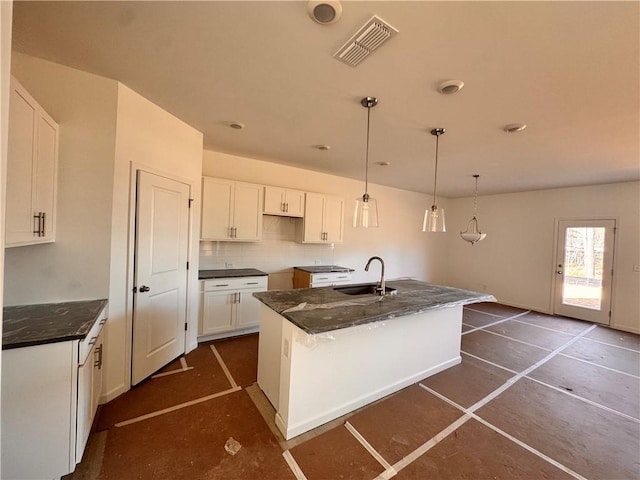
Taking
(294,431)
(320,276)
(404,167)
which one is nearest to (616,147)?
(404,167)

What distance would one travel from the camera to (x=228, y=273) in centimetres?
366

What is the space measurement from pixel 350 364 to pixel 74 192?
2.64m

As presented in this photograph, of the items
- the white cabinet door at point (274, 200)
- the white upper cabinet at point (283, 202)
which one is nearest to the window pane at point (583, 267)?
the white upper cabinet at point (283, 202)

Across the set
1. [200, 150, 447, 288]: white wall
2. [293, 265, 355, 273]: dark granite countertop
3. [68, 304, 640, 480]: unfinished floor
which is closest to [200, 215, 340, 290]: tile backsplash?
[200, 150, 447, 288]: white wall

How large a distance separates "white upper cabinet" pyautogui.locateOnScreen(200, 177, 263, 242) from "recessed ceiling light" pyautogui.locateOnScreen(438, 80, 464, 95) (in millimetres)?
2706

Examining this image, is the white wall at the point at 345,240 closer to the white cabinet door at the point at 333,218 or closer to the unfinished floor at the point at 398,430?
the white cabinet door at the point at 333,218

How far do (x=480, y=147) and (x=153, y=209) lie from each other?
3809mm

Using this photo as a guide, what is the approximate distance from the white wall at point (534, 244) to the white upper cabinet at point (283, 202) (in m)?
4.82

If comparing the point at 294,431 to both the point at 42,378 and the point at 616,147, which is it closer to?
the point at 42,378

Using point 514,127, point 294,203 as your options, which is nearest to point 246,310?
point 294,203

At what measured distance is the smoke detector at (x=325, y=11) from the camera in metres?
1.33

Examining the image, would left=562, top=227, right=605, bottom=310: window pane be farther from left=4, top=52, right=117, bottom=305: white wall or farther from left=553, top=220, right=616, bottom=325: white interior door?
left=4, top=52, right=117, bottom=305: white wall

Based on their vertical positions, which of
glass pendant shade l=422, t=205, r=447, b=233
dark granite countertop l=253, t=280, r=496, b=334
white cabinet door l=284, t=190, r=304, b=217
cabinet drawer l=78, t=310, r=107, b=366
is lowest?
cabinet drawer l=78, t=310, r=107, b=366

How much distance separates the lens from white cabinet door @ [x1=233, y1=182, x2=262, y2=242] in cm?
375
